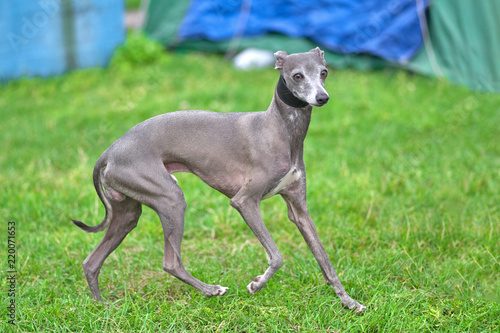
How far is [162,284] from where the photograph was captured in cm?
406

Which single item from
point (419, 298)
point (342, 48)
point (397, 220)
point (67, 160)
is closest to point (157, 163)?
point (419, 298)

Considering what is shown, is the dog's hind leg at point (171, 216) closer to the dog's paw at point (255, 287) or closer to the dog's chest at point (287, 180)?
the dog's paw at point (255, 287)

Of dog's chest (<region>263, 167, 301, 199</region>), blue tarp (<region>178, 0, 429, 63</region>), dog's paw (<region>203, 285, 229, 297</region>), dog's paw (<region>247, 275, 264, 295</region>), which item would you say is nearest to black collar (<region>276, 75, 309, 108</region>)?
dog's chest (<region>263, 167, 301, 199</region>)

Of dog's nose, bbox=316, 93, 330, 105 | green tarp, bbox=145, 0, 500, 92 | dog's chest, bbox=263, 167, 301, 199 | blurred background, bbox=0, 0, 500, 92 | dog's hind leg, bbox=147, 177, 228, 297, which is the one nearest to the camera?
dog's nose, bbox=316, 93, 330, 105

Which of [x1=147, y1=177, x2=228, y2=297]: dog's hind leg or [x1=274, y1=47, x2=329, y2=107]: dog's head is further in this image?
[x1=147, y1=177, x2=228, y2=297]: dog's hind leg

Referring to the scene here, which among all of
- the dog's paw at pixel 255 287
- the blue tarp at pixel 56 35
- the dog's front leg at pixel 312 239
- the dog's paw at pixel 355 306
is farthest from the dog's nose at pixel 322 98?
the blue tarp at pixel 56 35

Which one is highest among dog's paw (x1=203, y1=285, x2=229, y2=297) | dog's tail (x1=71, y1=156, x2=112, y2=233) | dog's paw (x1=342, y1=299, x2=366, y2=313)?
dog's tail (x1=71, y1=156, x2=112, y2=233)

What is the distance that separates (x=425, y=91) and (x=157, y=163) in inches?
230

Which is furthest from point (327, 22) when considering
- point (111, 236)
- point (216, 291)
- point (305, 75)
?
point (216, 291)

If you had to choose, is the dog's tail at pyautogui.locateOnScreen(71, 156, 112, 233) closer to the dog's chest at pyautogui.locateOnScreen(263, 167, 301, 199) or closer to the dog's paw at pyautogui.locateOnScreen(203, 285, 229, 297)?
the dog's paw at pyautogui.locateOnScreen(203, 285, 229, 297)

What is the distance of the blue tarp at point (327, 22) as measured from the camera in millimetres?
9266

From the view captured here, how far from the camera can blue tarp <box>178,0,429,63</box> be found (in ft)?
30.4

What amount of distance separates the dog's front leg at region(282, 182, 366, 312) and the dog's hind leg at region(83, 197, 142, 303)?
0.93 metres

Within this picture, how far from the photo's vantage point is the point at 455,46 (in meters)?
8.93
